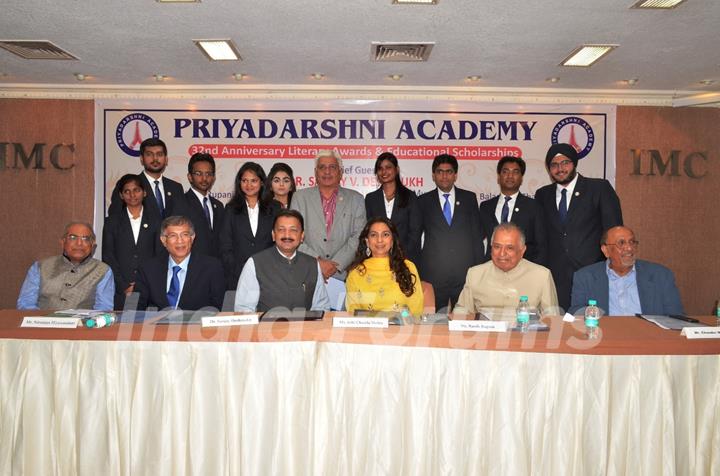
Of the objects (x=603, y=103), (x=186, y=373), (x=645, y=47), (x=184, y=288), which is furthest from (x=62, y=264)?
(x=603, y=103)

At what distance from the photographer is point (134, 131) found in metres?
6.00

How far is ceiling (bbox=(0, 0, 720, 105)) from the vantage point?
3.78 m

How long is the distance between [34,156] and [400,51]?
4.26 m

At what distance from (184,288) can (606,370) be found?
2.23 meters

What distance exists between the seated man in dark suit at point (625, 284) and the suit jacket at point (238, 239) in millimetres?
2246

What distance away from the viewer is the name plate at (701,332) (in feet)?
7.47

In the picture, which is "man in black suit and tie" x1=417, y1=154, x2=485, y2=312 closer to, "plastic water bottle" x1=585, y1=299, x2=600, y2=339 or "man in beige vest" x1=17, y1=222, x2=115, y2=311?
"plastic water bottle" x1=585, y1=299, x2=600, y2=339

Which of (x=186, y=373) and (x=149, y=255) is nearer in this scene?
→ (x=186, y=373)

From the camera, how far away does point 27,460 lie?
2299mm

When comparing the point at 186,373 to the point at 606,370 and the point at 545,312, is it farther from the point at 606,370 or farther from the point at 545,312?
the point at 545,312

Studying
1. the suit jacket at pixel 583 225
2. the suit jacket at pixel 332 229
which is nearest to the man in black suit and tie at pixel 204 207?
the suit jacket at pixel 332 229

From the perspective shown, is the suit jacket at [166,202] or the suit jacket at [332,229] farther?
the suit jacket at [166,202]

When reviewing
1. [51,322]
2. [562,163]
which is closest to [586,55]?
[562,163]

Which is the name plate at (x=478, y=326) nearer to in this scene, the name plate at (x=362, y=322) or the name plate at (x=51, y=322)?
the name plate at (x=362, y=322)
